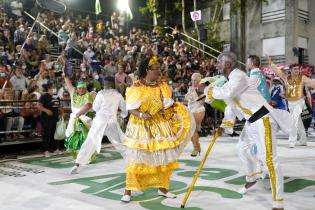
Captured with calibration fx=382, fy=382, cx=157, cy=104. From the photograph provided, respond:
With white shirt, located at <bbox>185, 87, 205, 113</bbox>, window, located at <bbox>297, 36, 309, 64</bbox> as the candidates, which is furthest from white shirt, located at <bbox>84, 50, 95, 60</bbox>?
window, located at <bbox>297, 36, 309, 64</bbox>

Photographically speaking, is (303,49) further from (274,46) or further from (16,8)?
(16,8)

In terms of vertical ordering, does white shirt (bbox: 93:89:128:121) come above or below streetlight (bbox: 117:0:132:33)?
below

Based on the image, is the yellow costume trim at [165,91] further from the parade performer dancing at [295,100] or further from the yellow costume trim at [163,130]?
the parade performer dancing at [295,100]

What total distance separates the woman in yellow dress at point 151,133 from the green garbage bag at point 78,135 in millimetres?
2807

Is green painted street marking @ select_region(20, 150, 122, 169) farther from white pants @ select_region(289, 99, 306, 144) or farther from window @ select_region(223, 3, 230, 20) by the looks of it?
window @ select_region(223, 3, 230, 20)

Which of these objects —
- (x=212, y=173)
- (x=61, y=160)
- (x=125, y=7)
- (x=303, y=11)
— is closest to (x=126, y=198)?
(x=212, y=173)

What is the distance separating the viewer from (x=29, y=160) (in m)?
8.54

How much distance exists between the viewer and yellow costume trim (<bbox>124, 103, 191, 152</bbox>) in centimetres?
491

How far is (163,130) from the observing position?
5.01 metres

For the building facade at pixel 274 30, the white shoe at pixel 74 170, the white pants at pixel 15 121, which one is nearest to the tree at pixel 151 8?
the building facade at pixel 274 30

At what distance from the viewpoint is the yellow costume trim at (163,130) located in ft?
16.1

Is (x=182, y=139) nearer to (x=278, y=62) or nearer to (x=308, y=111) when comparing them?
(x=308, y=111)

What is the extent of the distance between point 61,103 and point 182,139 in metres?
6.10

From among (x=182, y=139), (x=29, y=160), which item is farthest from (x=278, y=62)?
(x=182, y=139)
